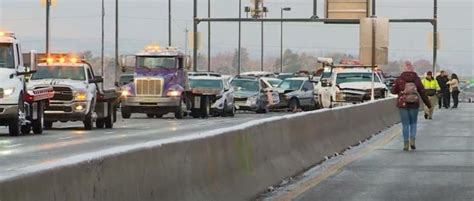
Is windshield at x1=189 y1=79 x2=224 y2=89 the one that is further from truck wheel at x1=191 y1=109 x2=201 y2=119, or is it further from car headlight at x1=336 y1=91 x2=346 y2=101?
car headlight at x1=336 y1=91 x2=346 y2=101

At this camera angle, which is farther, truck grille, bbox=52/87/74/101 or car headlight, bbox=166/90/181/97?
car headlight, bbox=166/90/181/97

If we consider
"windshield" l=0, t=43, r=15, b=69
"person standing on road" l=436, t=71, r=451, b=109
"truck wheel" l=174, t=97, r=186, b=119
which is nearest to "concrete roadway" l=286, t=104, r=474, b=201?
"windshield" l=0, t=43, r=15, b=69

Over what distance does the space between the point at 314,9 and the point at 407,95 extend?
32155mm

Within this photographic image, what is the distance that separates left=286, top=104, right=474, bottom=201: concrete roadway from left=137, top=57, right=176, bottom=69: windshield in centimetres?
1707

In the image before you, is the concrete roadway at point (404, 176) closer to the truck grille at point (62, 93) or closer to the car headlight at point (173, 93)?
the truck grille at point (62, 93)

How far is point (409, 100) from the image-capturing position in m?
19.5

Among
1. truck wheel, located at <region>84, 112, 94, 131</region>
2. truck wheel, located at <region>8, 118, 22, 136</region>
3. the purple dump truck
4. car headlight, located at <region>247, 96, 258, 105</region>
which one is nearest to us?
truck wheel, located at <region>8, 118, 22, 136</region>

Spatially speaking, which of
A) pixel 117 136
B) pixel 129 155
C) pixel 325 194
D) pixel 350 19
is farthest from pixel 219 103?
pixel 129 155

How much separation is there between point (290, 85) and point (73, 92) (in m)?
23.5

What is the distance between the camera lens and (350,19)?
1750 inches

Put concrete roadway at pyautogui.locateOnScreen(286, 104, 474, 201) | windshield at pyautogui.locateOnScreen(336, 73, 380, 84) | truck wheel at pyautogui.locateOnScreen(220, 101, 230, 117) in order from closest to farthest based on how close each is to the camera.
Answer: concrete roadway at pyautogui.locateOnScreen(286, 104, 474, 201), truck wheel at pyautogui.locateOnScreen(220, 101, 230, 117), windshield at pyautogui.locateOnScreen(336, 73, 380, 84)

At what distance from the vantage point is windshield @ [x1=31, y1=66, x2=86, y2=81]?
28172mm

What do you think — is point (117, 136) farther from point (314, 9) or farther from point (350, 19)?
point (314, 9)

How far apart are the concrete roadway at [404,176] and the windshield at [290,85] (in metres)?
26.9
